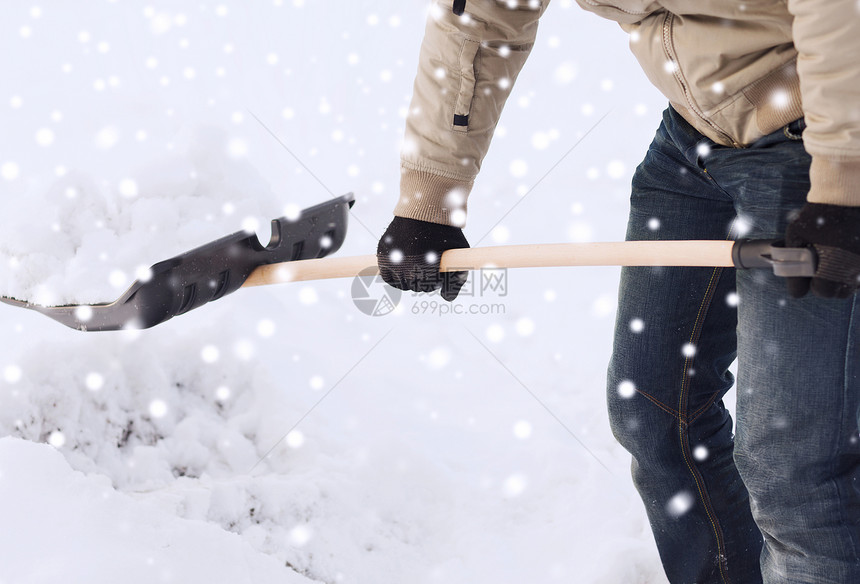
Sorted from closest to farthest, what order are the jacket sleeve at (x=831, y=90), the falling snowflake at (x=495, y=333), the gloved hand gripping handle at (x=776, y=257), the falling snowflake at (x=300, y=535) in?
the jacket sleeve at (x=831, y=90) < the gloved hand gripping handle at (x=776, y=257) < the falling snowflake at (x=300, y=535) < the falling snowflake at (x=495, y=333)

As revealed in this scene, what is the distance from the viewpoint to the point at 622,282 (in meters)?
1.56

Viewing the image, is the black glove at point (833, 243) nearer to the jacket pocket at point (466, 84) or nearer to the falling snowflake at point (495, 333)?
the jacket pocket at point (466, 84)

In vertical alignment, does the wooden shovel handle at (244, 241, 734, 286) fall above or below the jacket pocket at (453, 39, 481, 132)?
below

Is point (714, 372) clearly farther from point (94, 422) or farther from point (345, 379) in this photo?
point (94, 422)

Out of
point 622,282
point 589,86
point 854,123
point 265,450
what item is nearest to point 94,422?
point 265,450

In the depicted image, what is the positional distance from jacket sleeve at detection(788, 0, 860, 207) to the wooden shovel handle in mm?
191

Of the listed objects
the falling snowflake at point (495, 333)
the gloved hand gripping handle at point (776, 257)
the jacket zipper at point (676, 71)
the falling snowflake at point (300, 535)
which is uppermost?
the jacket zipper at point (676, 71)

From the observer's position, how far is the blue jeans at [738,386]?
1145mm

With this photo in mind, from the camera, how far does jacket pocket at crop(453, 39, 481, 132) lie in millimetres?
1470

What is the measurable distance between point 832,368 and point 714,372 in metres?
0.42

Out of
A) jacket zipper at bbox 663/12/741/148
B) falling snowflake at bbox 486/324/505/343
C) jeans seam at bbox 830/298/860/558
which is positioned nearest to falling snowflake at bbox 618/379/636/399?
jeans seam at bbox 830/298/860/558

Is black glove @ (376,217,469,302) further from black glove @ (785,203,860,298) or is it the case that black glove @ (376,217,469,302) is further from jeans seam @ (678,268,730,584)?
black glove @ (785,203,860,298)

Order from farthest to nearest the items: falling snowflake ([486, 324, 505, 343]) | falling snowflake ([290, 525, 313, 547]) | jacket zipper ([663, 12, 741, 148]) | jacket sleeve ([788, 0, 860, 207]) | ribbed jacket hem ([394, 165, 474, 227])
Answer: falling snowflake ([486, 324, 505, 343])
falling snowflake ([290, 525, 313, 547])
ribbed jacket hem ([394, 165, 474, 227])
jacket zipper ([663, 12, 741, 148])
jacket sleeve ([788, 0, 860, 207])

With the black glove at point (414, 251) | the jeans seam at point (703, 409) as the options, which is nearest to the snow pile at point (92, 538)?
the black glove at point (414, 251)
